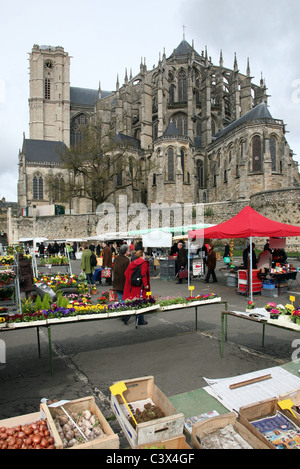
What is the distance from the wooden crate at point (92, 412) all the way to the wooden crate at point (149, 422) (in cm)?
12

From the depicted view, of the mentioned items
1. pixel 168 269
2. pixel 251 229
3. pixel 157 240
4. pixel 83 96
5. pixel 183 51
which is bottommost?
pixel 168 269

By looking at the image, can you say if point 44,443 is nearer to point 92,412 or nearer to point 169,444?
point 92,412

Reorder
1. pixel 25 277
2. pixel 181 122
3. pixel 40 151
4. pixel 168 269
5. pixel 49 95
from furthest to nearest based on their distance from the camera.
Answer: pixel 49 95, pixel 40 151, pixel 181 122, pixel 168 269, pixel 25 277

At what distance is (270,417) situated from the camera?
7.66ft

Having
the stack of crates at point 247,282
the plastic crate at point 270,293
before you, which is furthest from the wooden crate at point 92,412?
the plastic crate at point 270,293

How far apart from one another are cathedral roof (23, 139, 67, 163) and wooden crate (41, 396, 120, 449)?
51227 millimetres

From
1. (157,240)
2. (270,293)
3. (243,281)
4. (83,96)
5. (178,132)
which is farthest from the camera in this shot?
(83,96)

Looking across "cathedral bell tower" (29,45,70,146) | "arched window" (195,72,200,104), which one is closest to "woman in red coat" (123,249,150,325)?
"arched window" (195,72,200,104)

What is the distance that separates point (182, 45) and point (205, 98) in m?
17.7

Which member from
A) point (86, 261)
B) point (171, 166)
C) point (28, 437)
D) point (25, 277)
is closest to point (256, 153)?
point (171, 166)

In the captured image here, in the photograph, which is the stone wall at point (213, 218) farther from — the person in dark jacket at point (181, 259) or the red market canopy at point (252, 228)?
the red market canopy at point (252, 228)

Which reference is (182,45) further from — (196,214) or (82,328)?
(82,328)

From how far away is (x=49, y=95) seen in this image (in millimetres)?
57344

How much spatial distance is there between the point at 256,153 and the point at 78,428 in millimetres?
34144
